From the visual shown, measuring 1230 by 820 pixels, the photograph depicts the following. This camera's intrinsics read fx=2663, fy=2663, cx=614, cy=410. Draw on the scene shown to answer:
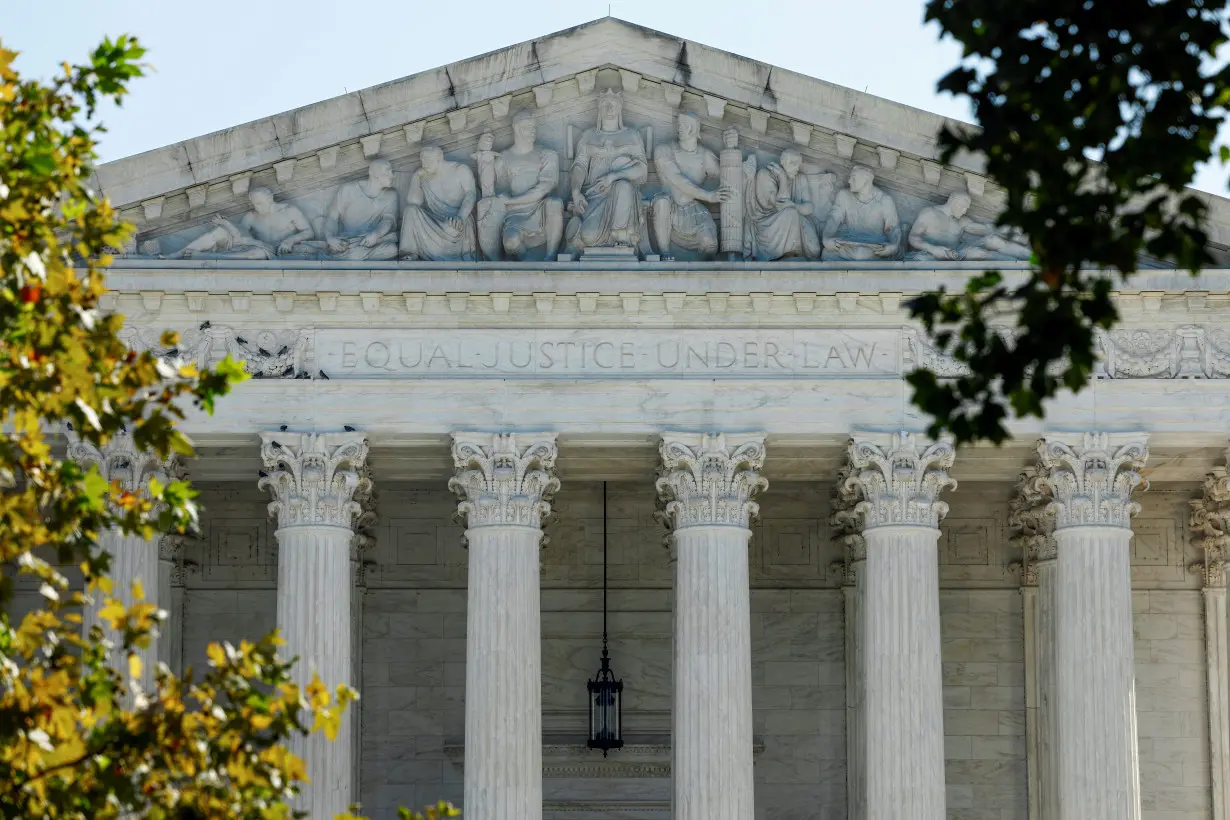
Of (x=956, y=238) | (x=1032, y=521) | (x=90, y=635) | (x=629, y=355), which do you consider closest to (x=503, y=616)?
(x=629, y=355)

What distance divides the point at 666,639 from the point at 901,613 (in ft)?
27.5

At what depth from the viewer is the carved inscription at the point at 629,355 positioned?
42.3m

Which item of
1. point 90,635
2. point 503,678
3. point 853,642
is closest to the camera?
point 90,635

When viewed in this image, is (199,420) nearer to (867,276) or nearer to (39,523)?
(867,276)

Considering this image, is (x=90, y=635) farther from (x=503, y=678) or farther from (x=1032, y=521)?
(x=1032, y=521)

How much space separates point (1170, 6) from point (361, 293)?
2450 cm

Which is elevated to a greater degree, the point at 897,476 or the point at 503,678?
the point at 897,476

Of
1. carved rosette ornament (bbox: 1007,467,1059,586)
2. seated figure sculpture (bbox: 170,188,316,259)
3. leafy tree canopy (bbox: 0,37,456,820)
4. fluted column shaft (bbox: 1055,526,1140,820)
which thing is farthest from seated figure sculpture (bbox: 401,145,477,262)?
leafy tree canopy (bbox: 0,37,456,820)

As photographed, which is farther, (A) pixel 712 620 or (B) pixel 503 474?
(B) pixel 503 474

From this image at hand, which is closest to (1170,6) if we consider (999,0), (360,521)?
(999,0)

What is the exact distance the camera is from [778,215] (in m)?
42.5

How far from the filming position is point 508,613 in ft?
137

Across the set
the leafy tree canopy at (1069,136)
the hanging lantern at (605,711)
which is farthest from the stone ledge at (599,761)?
the leafy tree canopy at (1069,136)

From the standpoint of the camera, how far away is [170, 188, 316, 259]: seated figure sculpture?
42438 mm
